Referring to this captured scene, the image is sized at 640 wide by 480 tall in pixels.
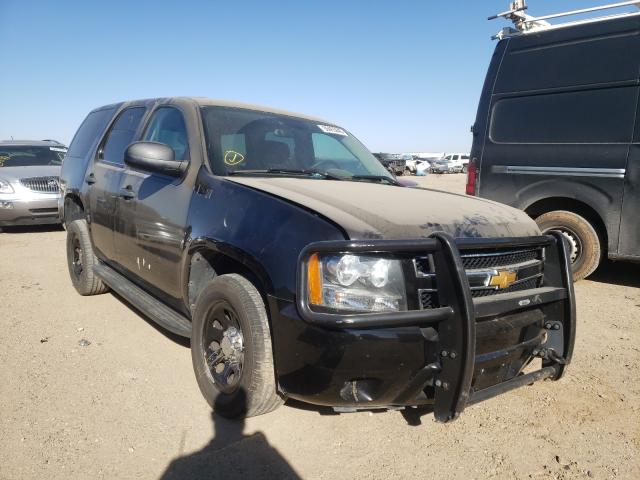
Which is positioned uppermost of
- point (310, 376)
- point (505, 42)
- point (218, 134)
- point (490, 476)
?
point (505, 42)

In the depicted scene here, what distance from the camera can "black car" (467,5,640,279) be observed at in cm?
480

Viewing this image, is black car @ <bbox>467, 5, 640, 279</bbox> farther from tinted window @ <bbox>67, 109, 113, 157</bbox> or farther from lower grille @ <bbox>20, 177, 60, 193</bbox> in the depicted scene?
lower grille @ <bbox>20, 177, 60, 193</bbox>

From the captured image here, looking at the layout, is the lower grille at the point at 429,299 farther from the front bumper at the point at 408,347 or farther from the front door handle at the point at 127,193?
the front door handle at the point at 127,193

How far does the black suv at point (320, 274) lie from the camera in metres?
1.93

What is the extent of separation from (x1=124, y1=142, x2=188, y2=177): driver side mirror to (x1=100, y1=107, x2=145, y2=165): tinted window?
1.12 metres

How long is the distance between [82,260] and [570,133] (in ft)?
17.2

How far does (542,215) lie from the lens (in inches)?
214

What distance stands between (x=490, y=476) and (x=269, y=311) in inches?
50.2

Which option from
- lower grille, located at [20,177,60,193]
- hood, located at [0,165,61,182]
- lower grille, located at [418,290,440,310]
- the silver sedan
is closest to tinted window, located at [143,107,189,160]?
lower grille, located at [418,290,440,310]

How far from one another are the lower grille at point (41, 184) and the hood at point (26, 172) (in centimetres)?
11

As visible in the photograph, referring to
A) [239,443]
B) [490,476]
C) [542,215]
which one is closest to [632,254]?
[542,215]

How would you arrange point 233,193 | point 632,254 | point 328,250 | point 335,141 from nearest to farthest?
point 328,250 < point 233,193 < point 335,141 < point 632,254

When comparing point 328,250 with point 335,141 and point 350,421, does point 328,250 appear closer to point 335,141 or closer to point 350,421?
point 350,421

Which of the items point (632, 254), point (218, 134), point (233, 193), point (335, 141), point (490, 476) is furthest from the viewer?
point (632, 254)
